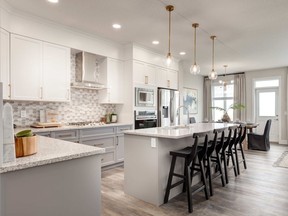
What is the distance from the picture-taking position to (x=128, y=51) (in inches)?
189

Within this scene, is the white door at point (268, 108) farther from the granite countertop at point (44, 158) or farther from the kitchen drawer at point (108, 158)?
the granite countertop at point (44, 158)

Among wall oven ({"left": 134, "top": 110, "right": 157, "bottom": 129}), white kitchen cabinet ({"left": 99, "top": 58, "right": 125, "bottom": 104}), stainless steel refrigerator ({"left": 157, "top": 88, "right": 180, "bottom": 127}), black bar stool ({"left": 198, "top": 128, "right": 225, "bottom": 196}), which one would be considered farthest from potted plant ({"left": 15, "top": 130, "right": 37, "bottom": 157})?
stainless steel refrigerator ({"left": 157, "top": 88, "right": 180, "bottom": 127})

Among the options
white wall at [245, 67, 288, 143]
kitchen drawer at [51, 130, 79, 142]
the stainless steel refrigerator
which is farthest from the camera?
white wall at [245, 67, 288, 143]

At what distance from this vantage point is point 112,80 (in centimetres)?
468

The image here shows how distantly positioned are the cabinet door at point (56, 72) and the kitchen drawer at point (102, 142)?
35.9 inches

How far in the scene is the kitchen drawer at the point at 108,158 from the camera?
4.08 metres

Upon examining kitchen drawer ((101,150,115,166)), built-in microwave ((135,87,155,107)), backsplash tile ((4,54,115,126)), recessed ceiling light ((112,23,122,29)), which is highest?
recessed ceiling light ((112,23,122,29))

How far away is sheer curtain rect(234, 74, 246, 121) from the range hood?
19.5ft

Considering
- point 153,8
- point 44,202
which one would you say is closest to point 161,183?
point 44,202

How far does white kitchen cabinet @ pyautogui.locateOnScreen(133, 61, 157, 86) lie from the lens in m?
4.77

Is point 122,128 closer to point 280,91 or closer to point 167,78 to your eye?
point 167,78

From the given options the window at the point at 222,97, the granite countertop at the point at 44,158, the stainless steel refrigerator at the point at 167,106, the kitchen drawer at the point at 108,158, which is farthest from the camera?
the window at the point at 222,97

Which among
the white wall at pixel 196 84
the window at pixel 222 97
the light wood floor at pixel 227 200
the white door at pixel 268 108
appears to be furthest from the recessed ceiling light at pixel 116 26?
the white door at pixel 268 108

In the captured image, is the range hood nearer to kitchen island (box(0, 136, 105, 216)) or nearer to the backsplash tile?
the backsplash tile
